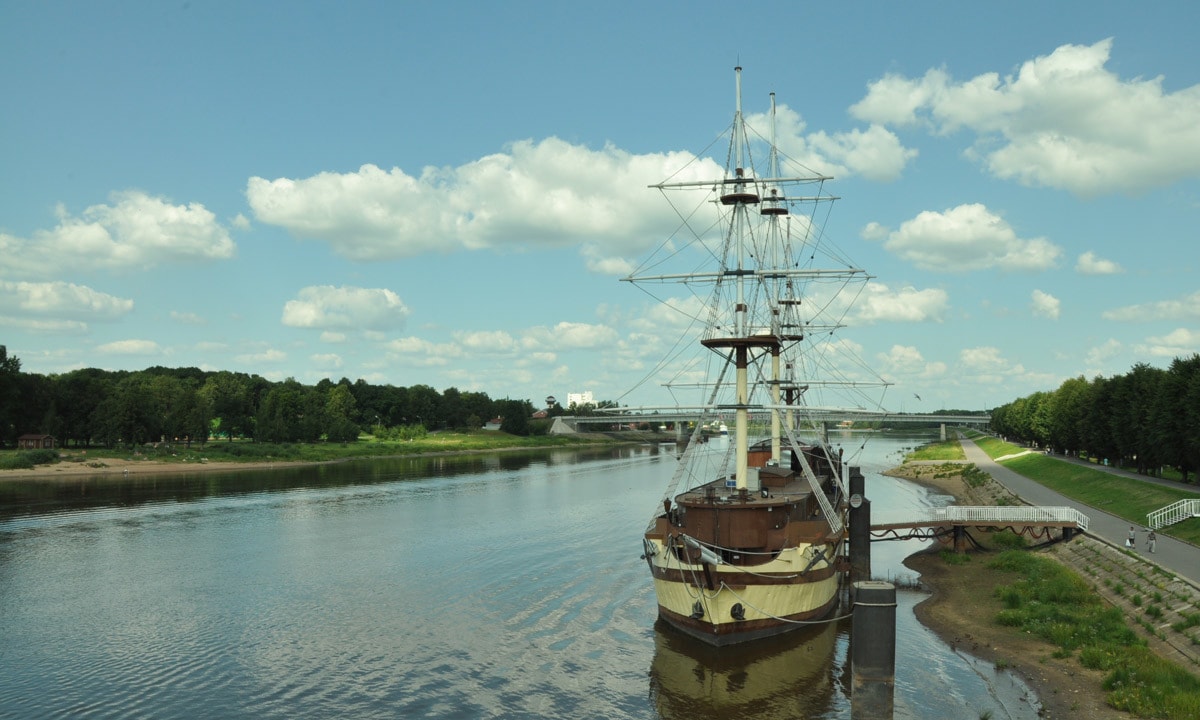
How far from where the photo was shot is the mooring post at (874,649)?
2211 centimetres

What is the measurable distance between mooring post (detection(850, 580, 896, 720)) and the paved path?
1917cm

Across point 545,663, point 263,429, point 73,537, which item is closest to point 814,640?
point 545,663

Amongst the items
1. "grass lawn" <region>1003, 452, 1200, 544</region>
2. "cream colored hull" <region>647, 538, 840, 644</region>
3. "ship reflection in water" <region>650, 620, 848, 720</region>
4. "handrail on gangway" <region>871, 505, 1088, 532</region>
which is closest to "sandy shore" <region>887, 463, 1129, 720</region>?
"handrail on gangway" <region>871, 505, 1088, 532</region>

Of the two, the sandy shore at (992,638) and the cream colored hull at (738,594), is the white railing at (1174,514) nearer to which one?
the sandy shore at (992,638)

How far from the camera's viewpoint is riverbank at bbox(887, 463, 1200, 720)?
2710 cm

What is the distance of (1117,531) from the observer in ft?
161

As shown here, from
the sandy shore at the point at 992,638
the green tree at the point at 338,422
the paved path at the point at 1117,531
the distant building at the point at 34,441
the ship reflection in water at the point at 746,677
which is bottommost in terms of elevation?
the ship reflection in water at the point at 746,677

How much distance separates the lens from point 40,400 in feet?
421

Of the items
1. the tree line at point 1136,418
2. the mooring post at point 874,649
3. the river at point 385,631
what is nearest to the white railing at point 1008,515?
the river at point 385,631

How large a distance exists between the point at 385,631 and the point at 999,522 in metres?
38.3

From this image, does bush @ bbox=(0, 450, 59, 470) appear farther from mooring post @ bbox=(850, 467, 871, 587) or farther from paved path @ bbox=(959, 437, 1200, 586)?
paved path @ bbox=(959, 437, 1200, 586)

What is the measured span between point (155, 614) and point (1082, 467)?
84.6 metres

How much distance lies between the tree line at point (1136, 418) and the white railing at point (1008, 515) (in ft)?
45.2

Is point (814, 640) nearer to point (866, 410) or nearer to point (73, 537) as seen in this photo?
point (866, 410)
